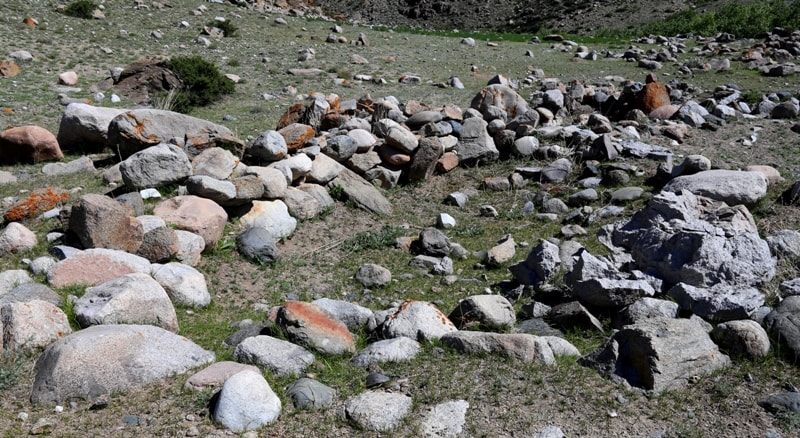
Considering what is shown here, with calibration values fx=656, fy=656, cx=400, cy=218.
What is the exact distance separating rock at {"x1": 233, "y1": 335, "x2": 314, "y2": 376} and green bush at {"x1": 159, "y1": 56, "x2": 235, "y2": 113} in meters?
9.15

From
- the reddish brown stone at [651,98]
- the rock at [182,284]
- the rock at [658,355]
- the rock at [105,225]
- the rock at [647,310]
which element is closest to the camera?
the rock at [658,355]

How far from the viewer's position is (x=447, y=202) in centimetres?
968

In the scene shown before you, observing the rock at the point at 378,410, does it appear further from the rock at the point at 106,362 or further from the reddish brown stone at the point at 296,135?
the reddish brown stone at the point at 296,135

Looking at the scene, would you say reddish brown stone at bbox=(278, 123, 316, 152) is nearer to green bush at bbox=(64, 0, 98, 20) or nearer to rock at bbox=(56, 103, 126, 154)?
rock at bbox=(56, 103, 126, 154)

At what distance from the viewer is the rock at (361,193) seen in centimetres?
912

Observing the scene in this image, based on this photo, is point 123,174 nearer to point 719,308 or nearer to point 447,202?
point 447,202

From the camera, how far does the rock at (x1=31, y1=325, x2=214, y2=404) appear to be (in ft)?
13.8

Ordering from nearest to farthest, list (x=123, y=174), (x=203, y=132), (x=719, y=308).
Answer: (x=719, y=308) → (x=123, y=174) → (x=203, y=132)

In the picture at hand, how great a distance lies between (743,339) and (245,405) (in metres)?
3.61

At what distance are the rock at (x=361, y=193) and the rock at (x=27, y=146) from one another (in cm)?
400

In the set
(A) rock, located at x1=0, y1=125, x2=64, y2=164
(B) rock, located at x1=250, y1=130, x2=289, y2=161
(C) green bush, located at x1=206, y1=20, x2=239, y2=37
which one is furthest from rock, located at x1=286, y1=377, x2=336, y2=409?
(C) green bush, located at x1=206, y1=20, x2=239, y2=37

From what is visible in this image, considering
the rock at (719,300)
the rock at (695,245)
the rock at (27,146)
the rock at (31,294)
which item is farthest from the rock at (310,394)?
the rock at (27,146)

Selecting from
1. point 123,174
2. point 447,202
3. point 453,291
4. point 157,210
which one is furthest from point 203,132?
point 453,291

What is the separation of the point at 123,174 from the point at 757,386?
6.91m
